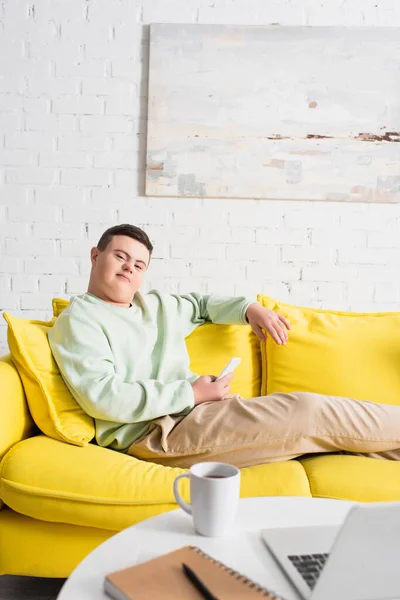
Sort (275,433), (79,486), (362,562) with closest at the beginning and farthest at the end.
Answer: (362,562) → (79,486) → (275,433)

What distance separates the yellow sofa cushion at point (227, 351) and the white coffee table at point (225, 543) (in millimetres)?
1007

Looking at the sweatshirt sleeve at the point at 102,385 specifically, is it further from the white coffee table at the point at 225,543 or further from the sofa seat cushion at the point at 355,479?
the white coffee table at the point at 225,543

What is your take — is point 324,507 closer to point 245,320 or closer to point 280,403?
point 280,403

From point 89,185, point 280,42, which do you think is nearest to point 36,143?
point 89,185

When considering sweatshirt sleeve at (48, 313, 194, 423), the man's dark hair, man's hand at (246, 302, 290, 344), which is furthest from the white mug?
the man's dark hair

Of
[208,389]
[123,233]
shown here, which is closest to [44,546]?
[208,389]

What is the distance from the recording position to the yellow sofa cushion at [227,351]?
2.02 meters

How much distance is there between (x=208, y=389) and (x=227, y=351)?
31cm

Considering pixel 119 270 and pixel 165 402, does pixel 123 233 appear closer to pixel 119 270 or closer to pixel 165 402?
pixel 119 270

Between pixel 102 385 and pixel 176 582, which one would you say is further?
pixel 102 385

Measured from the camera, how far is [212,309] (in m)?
2.07

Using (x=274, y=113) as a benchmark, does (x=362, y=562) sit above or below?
below

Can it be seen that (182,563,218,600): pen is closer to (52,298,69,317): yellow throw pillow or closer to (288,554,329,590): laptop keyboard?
(288,554,329,590): laptop keyboard

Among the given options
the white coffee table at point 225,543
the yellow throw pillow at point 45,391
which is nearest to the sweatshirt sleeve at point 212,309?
the yellow throw pillow at point 45,391
